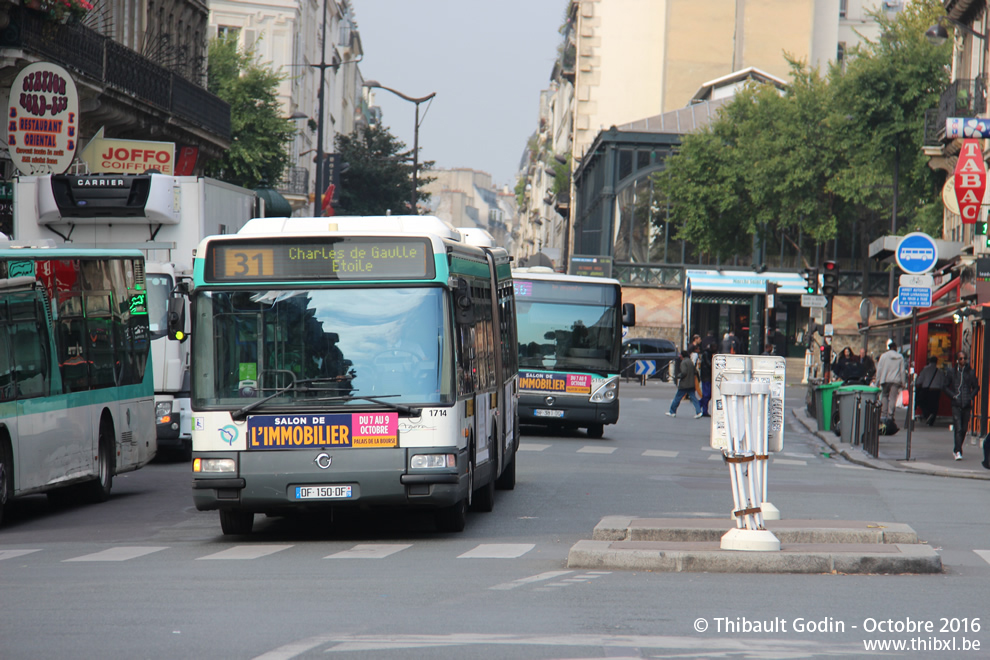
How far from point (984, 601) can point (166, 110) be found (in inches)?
1050

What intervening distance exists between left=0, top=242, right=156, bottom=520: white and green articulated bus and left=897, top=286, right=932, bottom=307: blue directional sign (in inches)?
507

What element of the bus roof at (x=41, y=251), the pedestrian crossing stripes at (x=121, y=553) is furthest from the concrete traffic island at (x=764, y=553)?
the bus roof at (x=41, y=251)

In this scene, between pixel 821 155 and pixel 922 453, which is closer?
pixel 922 453

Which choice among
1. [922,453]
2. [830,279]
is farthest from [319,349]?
[830,279]

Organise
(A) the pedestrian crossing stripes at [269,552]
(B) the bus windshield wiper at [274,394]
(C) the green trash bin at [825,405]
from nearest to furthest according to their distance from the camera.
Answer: (A) the pedestrian crossing stripes at [269,552] → (B) the bus windshield wiper at [274,394] → (C) the green trash bin at [825,405]

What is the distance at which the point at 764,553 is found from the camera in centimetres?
988

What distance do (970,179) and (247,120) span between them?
89.0 feet

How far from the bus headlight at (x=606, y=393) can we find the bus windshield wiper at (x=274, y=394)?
14023 mm

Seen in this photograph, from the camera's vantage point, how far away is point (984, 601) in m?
8.57

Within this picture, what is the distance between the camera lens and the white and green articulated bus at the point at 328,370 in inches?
450

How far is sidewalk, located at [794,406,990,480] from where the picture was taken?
71.2 feet

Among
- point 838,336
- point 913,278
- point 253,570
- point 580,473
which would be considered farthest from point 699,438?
point 838,336

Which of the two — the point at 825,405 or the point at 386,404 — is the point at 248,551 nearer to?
the point at 386,404

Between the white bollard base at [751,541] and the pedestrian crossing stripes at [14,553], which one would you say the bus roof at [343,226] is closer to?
the pedestrian crossing stripes at [14,553]
